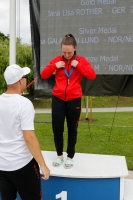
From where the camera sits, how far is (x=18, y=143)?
1.71m

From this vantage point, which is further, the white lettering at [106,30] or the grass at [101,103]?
the grass at [101,103]

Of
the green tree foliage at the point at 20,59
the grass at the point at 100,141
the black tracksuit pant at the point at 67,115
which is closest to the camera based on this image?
the black tracksuit pant at the point at 67,115

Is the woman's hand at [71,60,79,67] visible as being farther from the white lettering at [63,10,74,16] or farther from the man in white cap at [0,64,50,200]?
the white lettering at [63,10,74,16]

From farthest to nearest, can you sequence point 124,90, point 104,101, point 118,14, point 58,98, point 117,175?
1. point 104,101
2. point 124,90
3. point 118,14
4. point 58,98
5. point 117,175

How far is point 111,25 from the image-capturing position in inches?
146

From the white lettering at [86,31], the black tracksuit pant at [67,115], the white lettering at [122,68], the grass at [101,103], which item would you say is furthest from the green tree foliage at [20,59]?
the black tracksuit pant at [67,115]

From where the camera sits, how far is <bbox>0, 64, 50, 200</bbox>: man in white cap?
5.43 feet

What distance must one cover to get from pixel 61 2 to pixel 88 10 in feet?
Answer: 1.28

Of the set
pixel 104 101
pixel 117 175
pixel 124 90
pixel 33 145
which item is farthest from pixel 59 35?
pixel 104 101

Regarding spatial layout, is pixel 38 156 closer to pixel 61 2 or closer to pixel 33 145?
pixel 33 145

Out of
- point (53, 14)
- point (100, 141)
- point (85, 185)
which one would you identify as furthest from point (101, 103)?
point (85, 185)

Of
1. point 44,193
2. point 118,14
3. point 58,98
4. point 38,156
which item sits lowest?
point 44,193

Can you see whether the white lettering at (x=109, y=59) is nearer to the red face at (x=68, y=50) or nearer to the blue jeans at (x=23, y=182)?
the red face at (x=68, y=50)

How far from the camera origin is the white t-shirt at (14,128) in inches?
64.9
